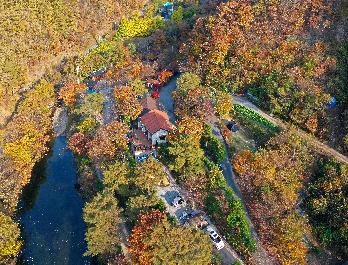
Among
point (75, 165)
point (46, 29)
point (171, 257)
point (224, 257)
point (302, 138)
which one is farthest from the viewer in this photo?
point (46, 29)

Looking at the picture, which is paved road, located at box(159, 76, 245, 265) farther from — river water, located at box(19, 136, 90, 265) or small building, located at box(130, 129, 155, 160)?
river water, located at box(19, 136, 90, 265)

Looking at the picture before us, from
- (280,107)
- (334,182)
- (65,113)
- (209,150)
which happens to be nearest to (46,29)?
(65,113)

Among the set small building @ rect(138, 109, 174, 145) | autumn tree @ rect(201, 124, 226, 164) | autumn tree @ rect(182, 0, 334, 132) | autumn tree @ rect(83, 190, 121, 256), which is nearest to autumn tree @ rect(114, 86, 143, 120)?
small building @ rect(138, 109, 174, 145)

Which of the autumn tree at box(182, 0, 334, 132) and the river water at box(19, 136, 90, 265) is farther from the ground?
the autumn tree at box(182, 0, 334, 132)

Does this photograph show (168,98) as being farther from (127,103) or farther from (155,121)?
(155,121)

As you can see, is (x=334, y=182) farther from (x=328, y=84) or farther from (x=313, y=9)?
(x=313, y=9)
